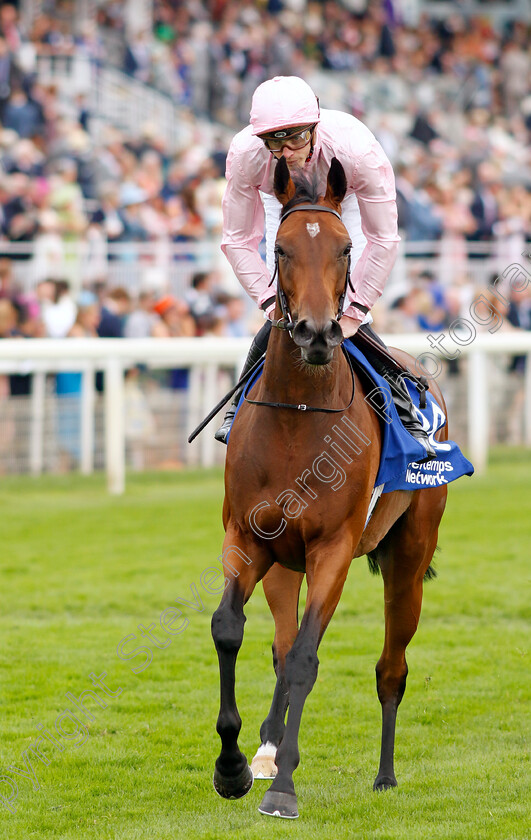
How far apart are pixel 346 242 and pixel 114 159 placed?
1138cm

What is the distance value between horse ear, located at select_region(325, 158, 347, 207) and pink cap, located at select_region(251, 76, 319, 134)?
19 cm

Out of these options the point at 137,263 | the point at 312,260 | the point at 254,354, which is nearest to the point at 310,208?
the point at 312,260

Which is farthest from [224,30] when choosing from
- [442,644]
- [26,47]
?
[442,644]

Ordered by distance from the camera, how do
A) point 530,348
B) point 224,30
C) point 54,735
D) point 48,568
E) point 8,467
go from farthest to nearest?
point 224,30 → point 530,348 → point 8,467 → point 48,568 → point 54,735

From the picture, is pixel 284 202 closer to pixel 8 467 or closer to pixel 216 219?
pixel 8 467

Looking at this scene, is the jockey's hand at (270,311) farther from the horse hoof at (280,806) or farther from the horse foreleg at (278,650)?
the horse hoof at (280,806)

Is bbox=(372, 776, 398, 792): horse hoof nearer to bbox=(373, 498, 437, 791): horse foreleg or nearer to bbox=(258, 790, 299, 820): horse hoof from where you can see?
bbox=(373, 498, 437, 791): horse foreleg

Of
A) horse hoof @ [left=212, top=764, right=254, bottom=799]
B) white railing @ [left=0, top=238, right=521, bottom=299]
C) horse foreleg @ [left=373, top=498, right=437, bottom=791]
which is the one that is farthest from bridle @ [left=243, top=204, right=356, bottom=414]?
white railing @ [left=0, top=238, right=521, bottom=299]

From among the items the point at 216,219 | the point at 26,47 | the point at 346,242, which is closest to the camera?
the point at 346,242

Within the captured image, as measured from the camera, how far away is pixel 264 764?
4.45m

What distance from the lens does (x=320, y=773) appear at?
176 inches

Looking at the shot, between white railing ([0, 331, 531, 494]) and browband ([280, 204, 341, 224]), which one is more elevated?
browband ([280, 204, 341, 224])

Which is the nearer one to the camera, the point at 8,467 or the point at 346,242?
the point at 346,242

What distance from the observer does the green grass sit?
4.02 m
